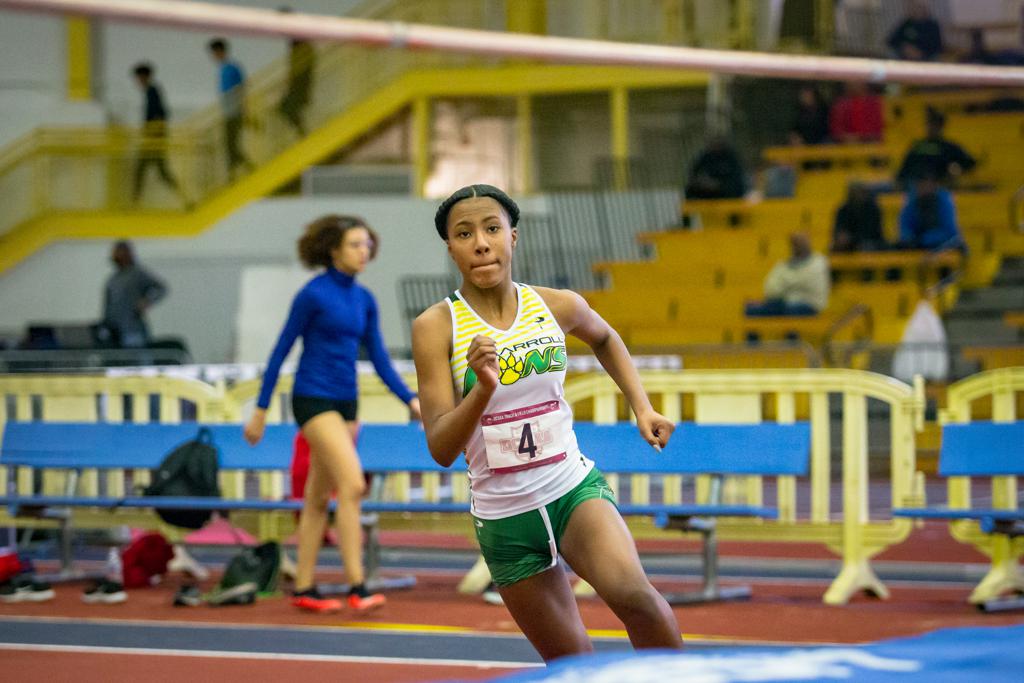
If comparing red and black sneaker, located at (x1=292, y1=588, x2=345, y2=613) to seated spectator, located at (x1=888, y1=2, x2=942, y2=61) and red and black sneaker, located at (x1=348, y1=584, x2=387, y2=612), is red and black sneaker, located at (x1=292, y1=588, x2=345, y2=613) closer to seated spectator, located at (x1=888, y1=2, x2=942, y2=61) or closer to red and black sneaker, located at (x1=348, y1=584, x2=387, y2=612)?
red and black sneaker, located at (x1=348, y1=584, x2=387, y2=612)

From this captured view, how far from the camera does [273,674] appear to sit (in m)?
7.45

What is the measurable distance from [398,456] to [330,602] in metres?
1.35

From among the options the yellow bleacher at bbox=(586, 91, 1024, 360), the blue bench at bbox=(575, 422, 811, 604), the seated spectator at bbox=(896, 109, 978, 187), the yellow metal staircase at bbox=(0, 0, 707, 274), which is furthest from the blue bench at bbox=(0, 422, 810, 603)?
the yellow metal staircase at bbox=(0, 0, 707, 274)

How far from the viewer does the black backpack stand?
10.3m

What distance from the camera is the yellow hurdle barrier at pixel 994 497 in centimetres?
934

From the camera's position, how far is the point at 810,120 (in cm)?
2308

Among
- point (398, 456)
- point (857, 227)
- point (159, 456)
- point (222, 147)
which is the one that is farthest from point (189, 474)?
point (222, 147)

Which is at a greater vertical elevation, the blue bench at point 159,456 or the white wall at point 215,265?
the white wall at point 215,265

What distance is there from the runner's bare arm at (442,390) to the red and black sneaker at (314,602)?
441 cm

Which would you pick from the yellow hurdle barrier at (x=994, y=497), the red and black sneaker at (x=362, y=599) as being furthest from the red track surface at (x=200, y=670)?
the yellow hurdle barrier at (x=994, y=497)

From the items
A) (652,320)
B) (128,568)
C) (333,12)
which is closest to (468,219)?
(128,568)

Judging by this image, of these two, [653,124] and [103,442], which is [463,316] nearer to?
[103,442]

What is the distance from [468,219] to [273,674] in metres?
3.24

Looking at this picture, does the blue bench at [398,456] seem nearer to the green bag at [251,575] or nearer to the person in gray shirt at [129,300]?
the green bag at [251,575]
